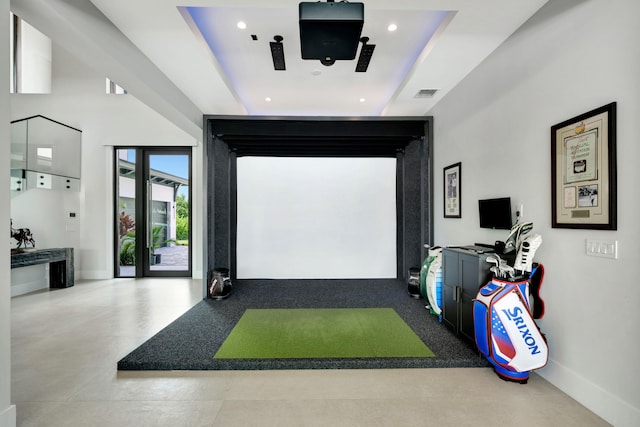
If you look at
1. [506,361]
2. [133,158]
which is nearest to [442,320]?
[506,361]

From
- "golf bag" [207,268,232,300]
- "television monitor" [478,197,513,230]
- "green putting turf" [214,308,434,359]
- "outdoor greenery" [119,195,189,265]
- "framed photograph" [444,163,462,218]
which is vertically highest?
"framed photograph" [444,163,462,218]

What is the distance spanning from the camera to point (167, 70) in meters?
3.49

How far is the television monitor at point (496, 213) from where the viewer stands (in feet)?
9.86

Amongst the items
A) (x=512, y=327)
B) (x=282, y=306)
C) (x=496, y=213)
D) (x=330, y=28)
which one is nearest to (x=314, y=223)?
(x=282, y=306)

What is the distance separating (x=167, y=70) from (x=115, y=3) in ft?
3.64

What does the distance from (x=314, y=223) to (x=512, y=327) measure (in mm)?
4200

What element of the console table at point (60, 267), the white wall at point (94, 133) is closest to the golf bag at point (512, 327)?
the white wall at point (94, 133)

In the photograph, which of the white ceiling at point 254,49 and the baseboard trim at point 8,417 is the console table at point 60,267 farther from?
the baseboard trim at point 8,417

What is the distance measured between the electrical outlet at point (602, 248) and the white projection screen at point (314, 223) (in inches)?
160

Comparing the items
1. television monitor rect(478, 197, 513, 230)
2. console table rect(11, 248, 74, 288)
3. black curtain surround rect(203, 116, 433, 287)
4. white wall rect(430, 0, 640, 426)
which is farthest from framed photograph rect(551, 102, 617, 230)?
console table rect(11, 248, 74, 288)

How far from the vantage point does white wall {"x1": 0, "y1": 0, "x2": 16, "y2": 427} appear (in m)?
1.88

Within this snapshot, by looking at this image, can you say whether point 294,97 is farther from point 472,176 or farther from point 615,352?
point 615,352

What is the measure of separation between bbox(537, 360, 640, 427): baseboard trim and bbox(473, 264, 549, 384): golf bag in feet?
0.73

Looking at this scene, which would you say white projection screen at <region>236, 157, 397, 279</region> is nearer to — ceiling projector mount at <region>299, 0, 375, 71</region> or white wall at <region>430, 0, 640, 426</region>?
white wall at <region>430, 0, 640, 426</region>
